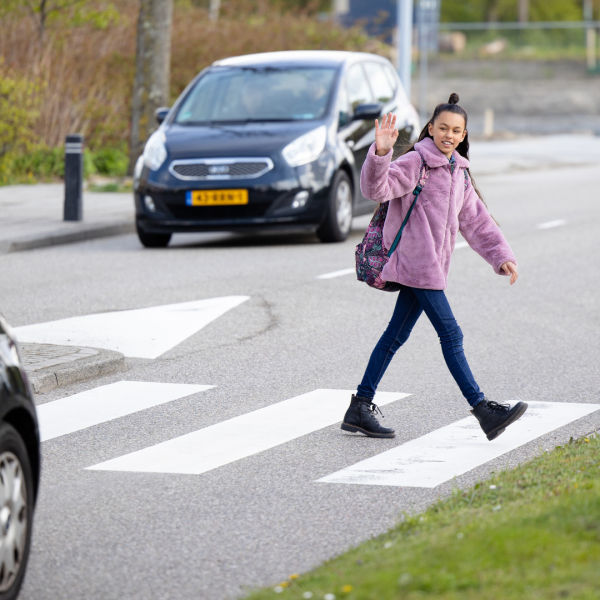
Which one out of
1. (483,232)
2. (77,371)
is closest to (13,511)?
(483,232)

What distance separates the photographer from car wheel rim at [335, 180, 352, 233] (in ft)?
43.2

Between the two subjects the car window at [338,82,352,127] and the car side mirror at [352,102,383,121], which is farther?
the car window at [338,82,352,127]

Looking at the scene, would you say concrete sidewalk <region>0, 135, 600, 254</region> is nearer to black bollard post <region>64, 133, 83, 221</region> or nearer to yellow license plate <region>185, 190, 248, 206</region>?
black bollard post <region>64, 133, 83, 221</region>

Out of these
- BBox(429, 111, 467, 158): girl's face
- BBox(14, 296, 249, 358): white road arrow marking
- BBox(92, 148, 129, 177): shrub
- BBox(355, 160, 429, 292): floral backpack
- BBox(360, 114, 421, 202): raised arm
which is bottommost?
BBox(92, 148, 129, 177): shrub

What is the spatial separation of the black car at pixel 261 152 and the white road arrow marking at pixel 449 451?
255 inches

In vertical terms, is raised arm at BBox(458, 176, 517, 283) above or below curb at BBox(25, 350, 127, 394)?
above

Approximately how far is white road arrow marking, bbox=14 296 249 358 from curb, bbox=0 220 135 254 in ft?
13.1

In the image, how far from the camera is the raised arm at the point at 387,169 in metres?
5.36

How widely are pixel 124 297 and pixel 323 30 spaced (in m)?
18.6

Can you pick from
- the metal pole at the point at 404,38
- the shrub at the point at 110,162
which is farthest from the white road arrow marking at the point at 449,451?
the metal pole at the point at 404,38

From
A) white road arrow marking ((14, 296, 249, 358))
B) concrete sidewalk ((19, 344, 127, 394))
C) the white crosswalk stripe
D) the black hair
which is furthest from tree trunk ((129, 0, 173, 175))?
the black hair

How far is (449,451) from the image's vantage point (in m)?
5.64

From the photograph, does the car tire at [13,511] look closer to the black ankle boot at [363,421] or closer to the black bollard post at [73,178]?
the black ankle boot at [363,421]

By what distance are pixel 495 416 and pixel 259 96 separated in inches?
339
